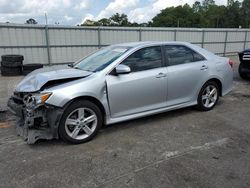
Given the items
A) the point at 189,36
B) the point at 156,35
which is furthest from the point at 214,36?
the point at 156,35

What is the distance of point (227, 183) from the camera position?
266 cm

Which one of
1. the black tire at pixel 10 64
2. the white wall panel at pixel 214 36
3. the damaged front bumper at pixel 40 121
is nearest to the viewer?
the damaged front bumper at pixel 40 121

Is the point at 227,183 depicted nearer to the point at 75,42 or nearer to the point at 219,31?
the point at 75,42

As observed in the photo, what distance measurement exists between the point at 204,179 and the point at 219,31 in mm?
17050

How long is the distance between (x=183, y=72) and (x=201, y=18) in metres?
88.9

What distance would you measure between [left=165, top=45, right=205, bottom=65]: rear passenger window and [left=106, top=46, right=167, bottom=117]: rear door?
8.8 inches

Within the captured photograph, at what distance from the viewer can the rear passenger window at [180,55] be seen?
4.60 meters

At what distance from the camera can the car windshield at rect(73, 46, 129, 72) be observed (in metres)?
4.09

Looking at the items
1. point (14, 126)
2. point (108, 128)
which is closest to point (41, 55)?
point (14, 126)

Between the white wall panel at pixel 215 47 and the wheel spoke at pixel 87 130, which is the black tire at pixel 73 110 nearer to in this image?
the wheel spoke at pixel 87 130

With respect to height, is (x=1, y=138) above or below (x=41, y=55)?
below

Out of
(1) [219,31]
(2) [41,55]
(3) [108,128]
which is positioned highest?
(1) [219,31]

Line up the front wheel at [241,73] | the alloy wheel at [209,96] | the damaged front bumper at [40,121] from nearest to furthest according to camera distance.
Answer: the damaged front bumper at [40,121] → the alloy wheel at [209,96] → the front wheel at [241,73]

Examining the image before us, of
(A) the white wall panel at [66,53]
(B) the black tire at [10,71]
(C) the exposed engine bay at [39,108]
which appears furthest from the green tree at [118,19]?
(C) the exposed engine bay at [39,108]
